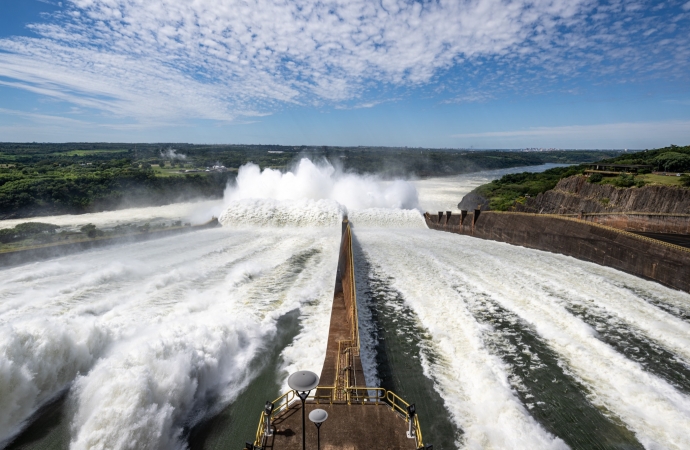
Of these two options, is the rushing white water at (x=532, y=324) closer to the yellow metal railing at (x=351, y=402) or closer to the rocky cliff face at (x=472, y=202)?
the yellow metal railing at (x=351, y=402)

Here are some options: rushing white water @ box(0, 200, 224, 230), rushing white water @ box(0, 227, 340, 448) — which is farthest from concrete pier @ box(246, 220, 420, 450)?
rushing white water @ box(0, 200, 224, 230)

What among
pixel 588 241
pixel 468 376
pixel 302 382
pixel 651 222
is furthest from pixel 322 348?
pixel 651 222

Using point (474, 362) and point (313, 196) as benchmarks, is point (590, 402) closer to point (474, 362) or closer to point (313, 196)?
point (474, 362)

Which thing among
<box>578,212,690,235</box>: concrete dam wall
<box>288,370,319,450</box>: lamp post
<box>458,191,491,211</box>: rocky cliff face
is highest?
<box>288,370,319,450</box>: lamp post

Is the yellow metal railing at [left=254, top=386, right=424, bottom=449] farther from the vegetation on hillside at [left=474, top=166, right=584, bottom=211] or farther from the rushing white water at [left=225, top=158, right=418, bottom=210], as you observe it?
Result: the vegetation on hillside at [left=474, top=166, right=584, bottom=211]

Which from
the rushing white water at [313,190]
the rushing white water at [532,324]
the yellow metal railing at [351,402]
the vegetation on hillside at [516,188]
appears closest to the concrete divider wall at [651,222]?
the rushing white water at [532,324]

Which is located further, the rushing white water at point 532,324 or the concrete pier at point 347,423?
the rushing white water at point 532,324

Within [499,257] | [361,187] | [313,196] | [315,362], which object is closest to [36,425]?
[315,362]
